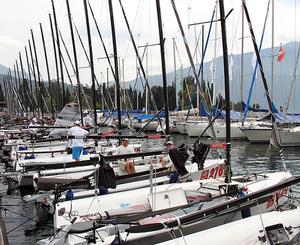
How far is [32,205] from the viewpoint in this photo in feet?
50.0

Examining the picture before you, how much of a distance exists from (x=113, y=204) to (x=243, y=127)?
25696mm

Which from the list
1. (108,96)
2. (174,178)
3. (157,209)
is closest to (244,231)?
(157,209)

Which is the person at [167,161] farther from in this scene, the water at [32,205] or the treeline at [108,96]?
the treeline at [108,96]

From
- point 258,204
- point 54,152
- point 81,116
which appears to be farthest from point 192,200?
point 81,116

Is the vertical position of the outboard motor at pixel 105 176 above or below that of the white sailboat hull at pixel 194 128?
above

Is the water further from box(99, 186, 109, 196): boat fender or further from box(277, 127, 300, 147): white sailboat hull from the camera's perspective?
box(99, 186, 109, 196): boat fender

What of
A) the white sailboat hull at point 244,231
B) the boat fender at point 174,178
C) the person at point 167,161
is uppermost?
the person at point 167,161

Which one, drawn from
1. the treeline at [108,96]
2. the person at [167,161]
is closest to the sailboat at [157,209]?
the person at [167,161]

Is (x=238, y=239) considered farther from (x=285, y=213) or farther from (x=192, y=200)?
(x=192, y=200)

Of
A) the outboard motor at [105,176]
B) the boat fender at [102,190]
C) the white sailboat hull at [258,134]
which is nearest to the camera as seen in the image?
the outboard motor at [105,176]

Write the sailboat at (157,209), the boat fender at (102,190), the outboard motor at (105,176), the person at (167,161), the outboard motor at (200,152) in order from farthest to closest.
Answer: the person at (167,161) < the outboard motor at (200,152) < the boat fender at (102,190) < the outboard motor at (105,176) < the sailboat at (157,209)

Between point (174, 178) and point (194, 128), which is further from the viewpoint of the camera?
point (194, 128)

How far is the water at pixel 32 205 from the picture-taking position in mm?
11984

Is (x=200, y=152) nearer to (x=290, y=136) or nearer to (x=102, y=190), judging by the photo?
(x=102, y=190)
